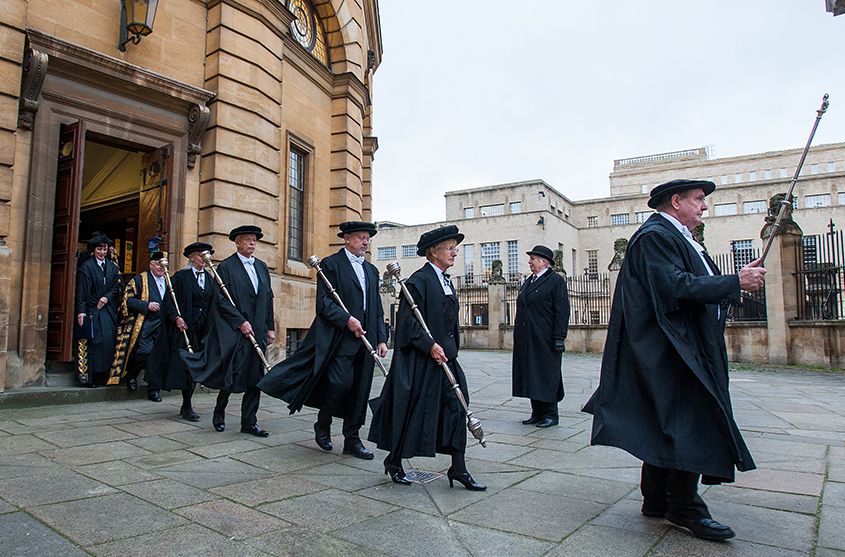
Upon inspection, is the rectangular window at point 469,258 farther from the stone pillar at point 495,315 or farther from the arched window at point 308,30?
the arched window at point 308,30

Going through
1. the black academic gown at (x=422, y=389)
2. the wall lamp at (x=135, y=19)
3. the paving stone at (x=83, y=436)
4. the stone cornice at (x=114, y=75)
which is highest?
the wall lamp at (x=135, y=19)

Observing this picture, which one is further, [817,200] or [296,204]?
[817,200]

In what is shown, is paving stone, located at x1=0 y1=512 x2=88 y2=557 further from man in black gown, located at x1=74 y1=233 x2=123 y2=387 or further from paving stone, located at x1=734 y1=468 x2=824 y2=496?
man in black gown, located at x1=74 y1=233 x2=123 y2=387

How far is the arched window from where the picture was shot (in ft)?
43.1

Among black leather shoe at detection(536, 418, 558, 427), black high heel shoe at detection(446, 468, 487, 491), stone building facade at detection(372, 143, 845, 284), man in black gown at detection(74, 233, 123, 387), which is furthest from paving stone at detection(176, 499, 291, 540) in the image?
stone building facade at detection(372, 143, 845, 284)

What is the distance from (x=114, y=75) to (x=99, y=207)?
4.93 meters

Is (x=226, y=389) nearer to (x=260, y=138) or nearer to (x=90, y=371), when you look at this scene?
(x=90, y=371)

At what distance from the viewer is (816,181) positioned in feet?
177

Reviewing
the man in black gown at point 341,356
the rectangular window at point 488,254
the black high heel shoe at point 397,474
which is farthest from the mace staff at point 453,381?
the rectangular window at point 488,254

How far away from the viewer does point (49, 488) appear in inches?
154

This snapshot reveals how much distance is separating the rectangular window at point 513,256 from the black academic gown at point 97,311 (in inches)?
2000

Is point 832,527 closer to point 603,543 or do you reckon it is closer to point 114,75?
point 603,543

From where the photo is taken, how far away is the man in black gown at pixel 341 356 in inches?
210

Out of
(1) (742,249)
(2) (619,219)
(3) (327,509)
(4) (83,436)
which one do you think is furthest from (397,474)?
(2) (619,219)
